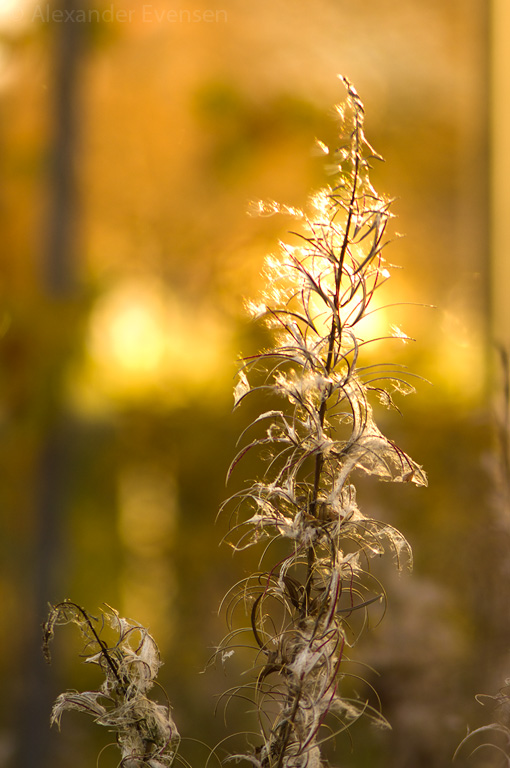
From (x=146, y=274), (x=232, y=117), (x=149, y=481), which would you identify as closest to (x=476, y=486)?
(x=149, y=481)

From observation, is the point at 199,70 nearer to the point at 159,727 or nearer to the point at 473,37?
the point at 473,37

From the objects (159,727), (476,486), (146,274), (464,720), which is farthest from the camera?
(146,274)

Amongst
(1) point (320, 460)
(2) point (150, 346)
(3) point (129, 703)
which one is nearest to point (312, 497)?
(1) point (320, 460)

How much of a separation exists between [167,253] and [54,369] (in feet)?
0.97

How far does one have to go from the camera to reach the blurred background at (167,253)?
119 cm

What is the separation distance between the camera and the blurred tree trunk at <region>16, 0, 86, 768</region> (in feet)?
4.01

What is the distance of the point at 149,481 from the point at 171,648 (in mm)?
290

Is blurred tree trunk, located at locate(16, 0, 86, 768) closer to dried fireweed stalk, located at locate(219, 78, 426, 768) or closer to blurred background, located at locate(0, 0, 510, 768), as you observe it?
blurred background, located at locate(0, 0, 510, 768)

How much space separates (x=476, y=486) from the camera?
3.47 feet

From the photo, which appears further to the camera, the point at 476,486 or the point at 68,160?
the point at 68,160

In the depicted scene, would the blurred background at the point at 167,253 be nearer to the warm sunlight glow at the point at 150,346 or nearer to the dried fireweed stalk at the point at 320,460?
the warm sunlight glow at the point at 150,346

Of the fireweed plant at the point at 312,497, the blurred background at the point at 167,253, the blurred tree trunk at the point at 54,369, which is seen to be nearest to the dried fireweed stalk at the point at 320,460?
the fireweed plant at the point at 312,497

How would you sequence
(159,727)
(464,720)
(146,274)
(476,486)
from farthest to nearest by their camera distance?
(146,274), (476,486), (464,720), (159,727)

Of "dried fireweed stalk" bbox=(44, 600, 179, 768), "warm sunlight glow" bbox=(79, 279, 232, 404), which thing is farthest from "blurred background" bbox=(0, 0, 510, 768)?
"dried fireweed stalk" bbox=(44, 600, 179, 768)
